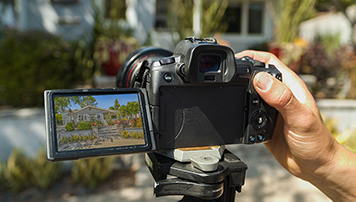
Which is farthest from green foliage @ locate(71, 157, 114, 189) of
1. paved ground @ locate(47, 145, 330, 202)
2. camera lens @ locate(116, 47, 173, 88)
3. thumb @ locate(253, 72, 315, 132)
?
thumb @ locate(253, 72, 315, 132)

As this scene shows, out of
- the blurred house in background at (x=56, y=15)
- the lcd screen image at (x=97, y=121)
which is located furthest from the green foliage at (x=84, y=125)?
the blurred house in background at (x=56, y=15)

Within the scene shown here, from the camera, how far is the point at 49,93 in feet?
2.90

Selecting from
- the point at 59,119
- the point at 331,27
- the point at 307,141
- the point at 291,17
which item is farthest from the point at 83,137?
the point at 331,27

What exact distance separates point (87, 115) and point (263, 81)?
68cm

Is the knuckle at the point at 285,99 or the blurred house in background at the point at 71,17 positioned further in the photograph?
the blurred house in background at the point at 71,17

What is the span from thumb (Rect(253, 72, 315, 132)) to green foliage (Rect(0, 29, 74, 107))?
10.5 ft

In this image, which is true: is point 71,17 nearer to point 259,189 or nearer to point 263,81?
point 259,189

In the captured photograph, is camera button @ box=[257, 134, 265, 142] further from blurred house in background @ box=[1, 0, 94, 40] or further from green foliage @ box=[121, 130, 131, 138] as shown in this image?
blurred house in background @ box=[1, 0, 94, 40]

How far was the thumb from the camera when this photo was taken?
3.39ft

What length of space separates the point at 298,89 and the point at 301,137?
26 cm

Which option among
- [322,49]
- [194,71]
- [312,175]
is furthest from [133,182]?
[322,49]

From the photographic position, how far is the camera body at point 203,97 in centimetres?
96

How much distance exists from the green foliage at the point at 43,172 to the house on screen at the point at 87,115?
2.28 m

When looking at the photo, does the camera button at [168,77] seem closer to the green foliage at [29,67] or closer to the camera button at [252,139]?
the camera button at [252,139]
